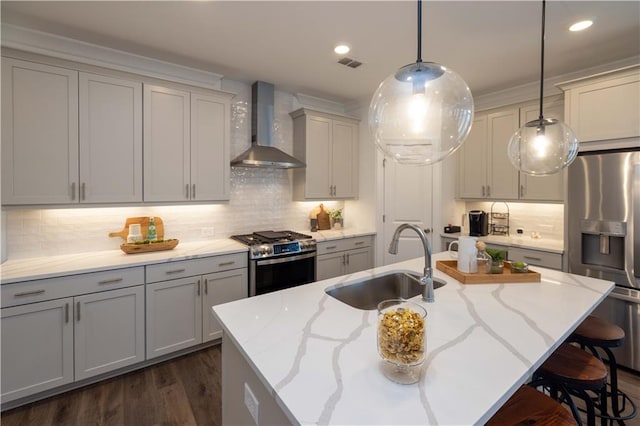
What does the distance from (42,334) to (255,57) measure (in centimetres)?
266

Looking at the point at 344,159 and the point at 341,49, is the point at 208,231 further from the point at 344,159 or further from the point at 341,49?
the point at 341,49

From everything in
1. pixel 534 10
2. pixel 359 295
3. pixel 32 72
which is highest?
pixel 534 10

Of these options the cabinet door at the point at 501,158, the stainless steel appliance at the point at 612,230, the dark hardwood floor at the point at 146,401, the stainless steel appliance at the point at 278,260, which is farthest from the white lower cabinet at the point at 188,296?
the stainless steel appliance at the point at 612,230

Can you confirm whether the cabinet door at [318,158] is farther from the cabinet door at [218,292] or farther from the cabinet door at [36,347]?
the cabinet door at [36,347]

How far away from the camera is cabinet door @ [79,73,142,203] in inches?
93.4

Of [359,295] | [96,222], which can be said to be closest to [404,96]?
[359,295]

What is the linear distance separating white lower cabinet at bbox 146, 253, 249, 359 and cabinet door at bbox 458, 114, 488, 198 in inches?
110

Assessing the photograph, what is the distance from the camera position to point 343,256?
3.71 metres

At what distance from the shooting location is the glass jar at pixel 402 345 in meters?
0.91

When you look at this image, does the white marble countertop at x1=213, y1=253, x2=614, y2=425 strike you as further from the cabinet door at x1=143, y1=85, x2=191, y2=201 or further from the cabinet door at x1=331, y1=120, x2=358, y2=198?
the cabinet door at x1=331, y1=120, x2=358, y2=198

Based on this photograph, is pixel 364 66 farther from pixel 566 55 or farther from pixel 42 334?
pixel 42 334

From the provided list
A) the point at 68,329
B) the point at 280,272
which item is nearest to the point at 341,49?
the point at 280,272

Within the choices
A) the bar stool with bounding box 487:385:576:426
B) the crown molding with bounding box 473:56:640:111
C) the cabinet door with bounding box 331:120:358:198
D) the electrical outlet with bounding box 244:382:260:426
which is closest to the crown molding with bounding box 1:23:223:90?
the cabinet door with bounding box 331:120:358:198

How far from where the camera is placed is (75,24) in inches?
87.4
